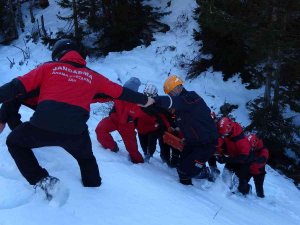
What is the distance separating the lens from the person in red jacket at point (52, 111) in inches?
147

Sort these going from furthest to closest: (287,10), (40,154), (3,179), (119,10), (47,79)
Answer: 1. (119,10)
2. (287,10)
3. (40,154)
4. (3,179)
5. (47,79)

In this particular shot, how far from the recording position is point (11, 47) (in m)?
19.6

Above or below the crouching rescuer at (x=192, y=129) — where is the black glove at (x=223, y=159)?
below

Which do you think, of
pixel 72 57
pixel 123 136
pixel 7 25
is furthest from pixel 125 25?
pixel 72 57

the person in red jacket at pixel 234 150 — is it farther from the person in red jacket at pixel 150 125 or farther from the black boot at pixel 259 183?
the person in red jacket at pixel 150 125

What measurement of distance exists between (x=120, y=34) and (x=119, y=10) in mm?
1024

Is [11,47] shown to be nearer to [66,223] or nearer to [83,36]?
[83,36]

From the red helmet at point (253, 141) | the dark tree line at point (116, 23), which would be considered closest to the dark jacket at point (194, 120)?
the red helmet at point (253, 141)

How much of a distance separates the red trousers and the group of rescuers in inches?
0.6

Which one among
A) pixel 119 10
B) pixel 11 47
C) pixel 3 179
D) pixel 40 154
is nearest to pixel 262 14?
pixel 119 10

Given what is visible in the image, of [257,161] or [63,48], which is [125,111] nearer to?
[63,48]

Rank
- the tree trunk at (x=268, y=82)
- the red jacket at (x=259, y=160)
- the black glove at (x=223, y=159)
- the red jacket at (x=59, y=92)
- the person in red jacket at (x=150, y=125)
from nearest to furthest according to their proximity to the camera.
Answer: the red jacket at (x=59, y=92) → the person in red jacket at (x=150, y=125) → the black glove at (x=223, y=159) → the red jacket at (x=259, y=160) → the tree trunk at (x=268, y=82)

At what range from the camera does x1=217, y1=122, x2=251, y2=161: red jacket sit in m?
6.42

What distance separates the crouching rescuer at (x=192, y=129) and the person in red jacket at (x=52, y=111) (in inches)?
70.6
